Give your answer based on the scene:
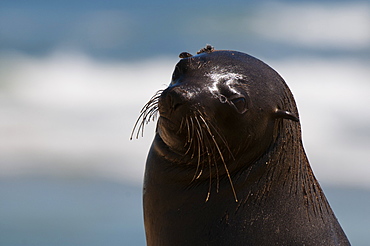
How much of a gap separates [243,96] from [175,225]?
1.40 meters

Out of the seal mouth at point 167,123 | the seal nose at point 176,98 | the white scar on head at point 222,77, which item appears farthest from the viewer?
the white scar on head at point 222,77

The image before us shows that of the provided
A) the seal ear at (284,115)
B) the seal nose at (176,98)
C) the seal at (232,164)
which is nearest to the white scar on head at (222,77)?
the seal at (232,164)

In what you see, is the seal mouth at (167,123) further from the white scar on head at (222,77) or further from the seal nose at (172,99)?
the white scar on head at (222,77)

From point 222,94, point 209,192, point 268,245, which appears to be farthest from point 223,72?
point 268,245

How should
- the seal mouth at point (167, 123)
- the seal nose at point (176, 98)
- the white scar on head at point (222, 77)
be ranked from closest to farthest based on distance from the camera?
the seal nose at point (176, 98)
the seal mouth at point (167, 123)
the white scar on head at point (222, 77)

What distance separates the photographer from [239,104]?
818cm

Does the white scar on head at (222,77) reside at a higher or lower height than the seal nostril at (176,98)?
higher

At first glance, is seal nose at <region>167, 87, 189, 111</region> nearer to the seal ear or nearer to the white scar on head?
the white scar on head

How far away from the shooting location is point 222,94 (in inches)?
323

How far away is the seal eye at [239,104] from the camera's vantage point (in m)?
8.16

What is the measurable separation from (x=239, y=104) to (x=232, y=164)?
1.96ft

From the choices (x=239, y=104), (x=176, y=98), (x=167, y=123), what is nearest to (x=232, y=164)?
(x=239, y=104)

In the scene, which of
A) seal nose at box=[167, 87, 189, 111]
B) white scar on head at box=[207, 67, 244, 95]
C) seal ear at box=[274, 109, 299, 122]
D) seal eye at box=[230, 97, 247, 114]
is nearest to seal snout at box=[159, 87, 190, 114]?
seal nose at box=[167, 87, 189, 111]

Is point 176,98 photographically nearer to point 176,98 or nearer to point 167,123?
point 176,98
